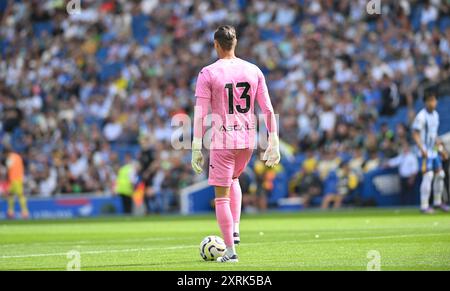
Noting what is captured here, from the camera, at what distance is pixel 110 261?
437 inches

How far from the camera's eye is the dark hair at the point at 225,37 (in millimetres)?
10656

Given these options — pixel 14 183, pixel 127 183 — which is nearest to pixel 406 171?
pixel 127 183

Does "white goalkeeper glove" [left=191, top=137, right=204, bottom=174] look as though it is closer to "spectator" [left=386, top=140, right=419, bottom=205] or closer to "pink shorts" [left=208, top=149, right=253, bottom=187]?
"pink shorts" [left=208, top=149, right=253, bottom=187]

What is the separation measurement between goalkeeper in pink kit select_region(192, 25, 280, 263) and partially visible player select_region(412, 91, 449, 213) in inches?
415

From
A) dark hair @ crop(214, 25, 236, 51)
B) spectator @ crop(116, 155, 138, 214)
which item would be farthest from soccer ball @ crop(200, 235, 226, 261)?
spectator @ crop(116, 155, 138, 214)

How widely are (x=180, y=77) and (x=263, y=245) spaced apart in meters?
19.9

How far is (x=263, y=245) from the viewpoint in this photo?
1315cm

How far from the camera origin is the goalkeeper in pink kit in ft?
34.9

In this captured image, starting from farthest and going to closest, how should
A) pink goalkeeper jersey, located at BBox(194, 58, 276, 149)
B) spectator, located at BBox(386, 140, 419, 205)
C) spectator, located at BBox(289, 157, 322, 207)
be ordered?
spectator, located at BBox(289, 157, 322, 207) < spectator, located at BBox(386, 140, 419, 205) < pink goalkeeper jersey, located at BBox(194, 58, 276, 149)

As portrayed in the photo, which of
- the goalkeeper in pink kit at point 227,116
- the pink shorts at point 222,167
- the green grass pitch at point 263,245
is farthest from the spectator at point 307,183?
the pink shorts at point 222,167

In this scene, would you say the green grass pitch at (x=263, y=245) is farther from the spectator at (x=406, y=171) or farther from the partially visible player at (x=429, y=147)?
the spectator at (x=406, y=171)

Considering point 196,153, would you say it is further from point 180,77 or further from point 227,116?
point 180,77

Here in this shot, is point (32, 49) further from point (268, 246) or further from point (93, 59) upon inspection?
point (268, 246)

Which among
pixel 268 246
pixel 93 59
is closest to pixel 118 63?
pixel 93 59
